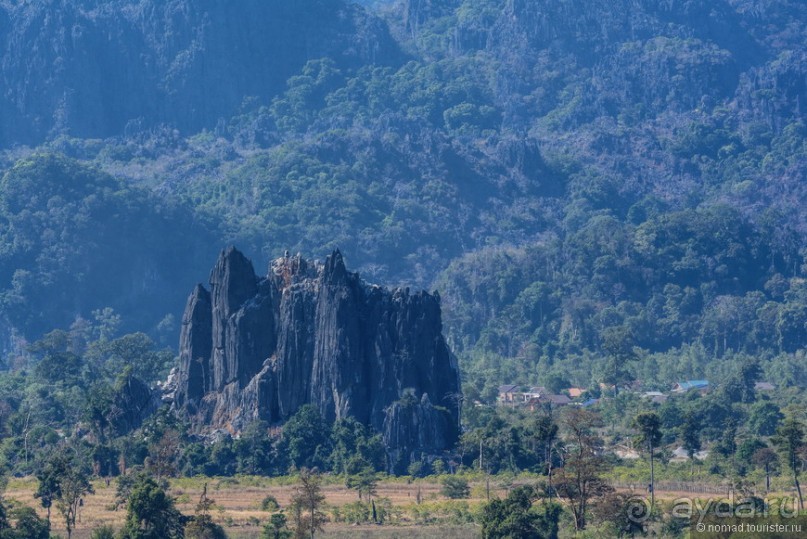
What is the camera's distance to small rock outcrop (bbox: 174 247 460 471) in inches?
5128

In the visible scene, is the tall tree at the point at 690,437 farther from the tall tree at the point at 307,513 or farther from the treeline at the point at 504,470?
the tall tree at the point at 307,513

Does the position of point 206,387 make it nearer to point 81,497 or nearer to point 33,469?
point 33,469

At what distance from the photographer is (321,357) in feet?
434

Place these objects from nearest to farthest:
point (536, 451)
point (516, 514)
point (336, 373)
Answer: point (516, 514)
point (536, 451)
point (336, 373)

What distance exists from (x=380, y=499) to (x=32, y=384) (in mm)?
69263

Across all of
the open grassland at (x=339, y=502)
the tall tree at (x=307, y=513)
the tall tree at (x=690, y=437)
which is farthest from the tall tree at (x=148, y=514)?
the tall tree at (x=690, y=437)

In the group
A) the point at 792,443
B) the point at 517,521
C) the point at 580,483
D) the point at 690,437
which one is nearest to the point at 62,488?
the point at 580,483

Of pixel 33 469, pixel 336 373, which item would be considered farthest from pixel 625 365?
pixel 33 469

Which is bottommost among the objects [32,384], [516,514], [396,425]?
[516,514]

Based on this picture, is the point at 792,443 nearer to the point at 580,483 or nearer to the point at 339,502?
the point at 580,483

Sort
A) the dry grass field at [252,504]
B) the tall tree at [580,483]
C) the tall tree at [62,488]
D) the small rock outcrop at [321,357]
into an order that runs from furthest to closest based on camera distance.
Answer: the small rock outcrop at [321,357] < the dry grass field at [252,504] < the tall tree at [62,488] < the tall tree at [580,483]

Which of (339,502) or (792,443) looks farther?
(339,502)

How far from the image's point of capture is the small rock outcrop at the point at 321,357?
130250mm

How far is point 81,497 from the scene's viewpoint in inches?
4348
